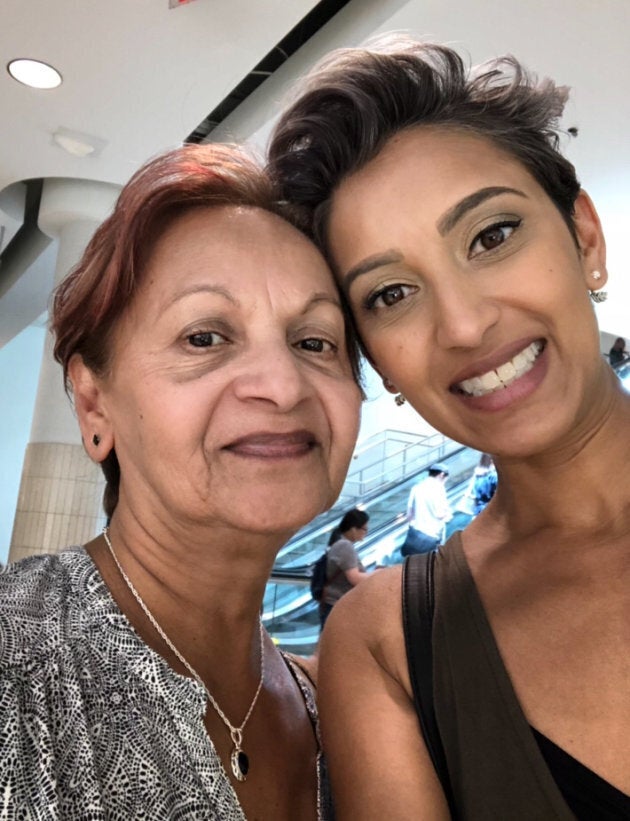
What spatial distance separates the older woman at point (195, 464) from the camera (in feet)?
3.40

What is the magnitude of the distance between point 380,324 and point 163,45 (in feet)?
11.1

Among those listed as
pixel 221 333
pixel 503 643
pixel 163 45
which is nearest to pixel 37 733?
pixel 221 333

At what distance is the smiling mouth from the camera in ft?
4.32

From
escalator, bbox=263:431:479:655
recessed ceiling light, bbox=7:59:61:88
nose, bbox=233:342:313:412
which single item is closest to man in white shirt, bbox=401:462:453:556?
escalator, bbox=263:431:479:655

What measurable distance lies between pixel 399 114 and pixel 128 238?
2.25ft

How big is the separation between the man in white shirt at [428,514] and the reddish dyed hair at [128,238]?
21.8 ft

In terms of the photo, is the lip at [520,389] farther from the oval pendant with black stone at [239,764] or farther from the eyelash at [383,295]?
the oval pendant with black stone at [239,764]

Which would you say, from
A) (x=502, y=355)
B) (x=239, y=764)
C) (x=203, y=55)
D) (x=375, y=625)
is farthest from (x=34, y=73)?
(x=239, y=764)

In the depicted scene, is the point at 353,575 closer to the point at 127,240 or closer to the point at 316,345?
the point at 316,345

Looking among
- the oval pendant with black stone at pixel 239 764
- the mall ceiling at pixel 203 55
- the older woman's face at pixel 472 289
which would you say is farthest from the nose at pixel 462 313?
the mall ceiling at pixel 203 55

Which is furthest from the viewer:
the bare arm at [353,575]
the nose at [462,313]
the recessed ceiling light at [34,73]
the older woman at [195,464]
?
the bare arm at [353,575]

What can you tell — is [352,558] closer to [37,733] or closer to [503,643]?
[503,643]

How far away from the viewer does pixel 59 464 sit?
5613mm

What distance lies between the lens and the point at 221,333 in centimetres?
128
